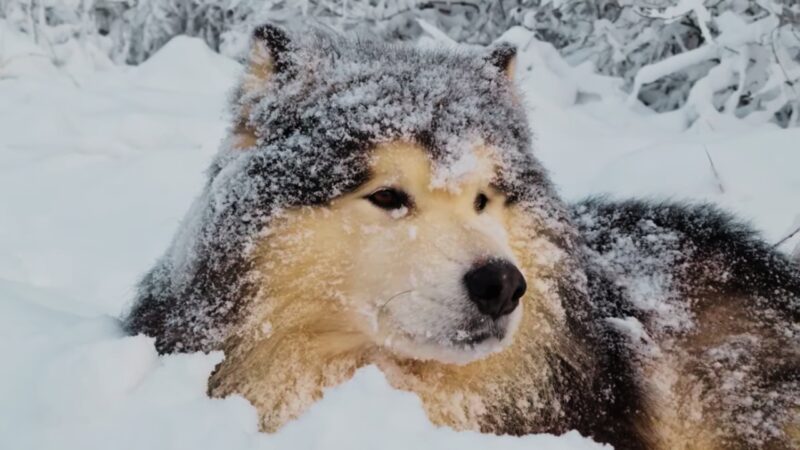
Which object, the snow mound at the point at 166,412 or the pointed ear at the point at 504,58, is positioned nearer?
the snow mound at the point at 166,412

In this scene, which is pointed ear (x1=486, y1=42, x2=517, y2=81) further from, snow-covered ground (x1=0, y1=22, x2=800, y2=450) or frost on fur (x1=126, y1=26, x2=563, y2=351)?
snow-covered ground (x1=0, y1=22, x2=800, y2=450)

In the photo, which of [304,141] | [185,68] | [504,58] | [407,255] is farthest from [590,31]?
[407,255]

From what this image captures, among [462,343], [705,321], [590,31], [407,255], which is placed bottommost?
[590,31]

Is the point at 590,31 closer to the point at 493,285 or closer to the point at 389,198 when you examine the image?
the point at 389,198

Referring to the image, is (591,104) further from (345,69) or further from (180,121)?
(345,69)

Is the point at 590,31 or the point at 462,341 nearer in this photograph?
the point at 462,341

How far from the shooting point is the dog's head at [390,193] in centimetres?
201

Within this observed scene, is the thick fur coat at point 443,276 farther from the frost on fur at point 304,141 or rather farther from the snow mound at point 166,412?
the snow mound at point 166,412

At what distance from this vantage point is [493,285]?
1.97 metres

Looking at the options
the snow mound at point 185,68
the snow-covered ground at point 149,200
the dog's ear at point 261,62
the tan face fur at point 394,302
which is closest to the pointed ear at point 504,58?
the tan face fur at point 394,302

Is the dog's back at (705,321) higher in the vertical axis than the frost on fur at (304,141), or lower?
lower

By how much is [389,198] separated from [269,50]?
572 millimetres

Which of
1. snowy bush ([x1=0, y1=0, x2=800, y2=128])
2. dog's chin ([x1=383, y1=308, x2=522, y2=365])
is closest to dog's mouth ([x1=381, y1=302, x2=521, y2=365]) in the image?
dog's chin ([x1=383, y1=308, x2=522, y2=365])

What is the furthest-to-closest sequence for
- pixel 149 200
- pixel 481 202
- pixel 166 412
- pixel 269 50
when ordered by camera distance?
1. pixel 149 200
2. pixel 269 50
3. pixel 481 202
4. pixel 166 412
